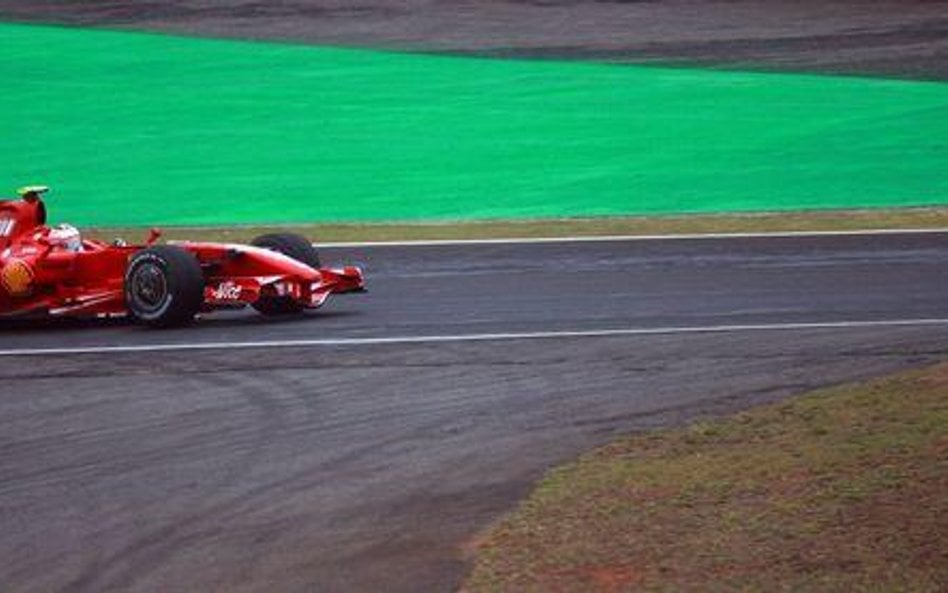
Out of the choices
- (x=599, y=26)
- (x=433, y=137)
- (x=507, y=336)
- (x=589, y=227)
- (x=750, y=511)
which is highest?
(x=750, y=511)

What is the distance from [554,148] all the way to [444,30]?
9164 mm

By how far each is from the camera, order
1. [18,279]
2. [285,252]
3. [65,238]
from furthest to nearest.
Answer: [285,252] < [65,238] < [18,279]

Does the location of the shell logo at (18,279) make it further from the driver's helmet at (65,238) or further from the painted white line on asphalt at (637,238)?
the painted white line on asphalt at (637,238)

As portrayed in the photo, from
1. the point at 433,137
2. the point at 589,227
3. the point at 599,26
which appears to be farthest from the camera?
the point at 599,26

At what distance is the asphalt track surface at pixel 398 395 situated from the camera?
29.8 ft

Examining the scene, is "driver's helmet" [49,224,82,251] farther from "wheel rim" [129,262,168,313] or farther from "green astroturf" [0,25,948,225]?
"green astroturf" [0,25,948,225]

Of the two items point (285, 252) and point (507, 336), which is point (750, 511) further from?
point (285, 252)

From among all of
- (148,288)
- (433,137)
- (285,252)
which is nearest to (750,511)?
(148,288)

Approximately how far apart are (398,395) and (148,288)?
3596 millimetres

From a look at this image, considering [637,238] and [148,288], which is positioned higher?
[148,288]

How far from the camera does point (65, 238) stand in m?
16.3

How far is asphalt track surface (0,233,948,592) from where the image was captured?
9.08 meters

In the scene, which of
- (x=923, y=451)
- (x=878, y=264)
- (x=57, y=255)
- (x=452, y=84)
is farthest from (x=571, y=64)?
(x=923, y=451)

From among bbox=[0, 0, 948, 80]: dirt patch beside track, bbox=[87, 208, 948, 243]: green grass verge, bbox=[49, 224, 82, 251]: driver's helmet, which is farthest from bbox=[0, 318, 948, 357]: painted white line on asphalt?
bbox=[0, 0, 948, 80]: dirt patch beside track
